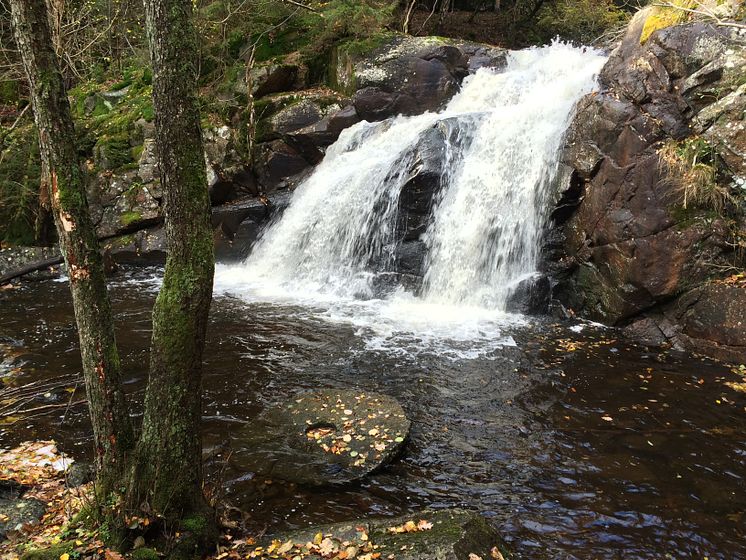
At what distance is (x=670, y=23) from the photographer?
10.1 m

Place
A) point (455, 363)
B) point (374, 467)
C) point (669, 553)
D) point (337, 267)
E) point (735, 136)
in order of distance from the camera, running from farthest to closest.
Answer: point (337, 267) → point (735, 136) → point (455, 363) → point (374, 467) → point (669, 553)

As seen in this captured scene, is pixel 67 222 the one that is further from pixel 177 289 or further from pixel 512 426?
pixel 512 426

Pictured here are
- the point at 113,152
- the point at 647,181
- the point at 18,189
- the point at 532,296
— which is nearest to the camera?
the point at 647,181

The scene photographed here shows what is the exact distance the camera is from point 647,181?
28.8ft

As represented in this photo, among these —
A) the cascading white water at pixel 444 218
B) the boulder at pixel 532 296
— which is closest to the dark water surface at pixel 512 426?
the boulder at pixel 532 296

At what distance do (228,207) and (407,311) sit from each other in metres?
6.86

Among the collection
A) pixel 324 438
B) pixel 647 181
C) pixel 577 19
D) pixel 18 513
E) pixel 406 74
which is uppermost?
pixel 577 19

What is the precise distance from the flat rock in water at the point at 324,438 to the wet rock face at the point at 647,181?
5206mm

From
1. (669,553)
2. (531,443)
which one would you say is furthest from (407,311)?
(669,553)

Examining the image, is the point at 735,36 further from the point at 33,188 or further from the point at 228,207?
the point at 33,188

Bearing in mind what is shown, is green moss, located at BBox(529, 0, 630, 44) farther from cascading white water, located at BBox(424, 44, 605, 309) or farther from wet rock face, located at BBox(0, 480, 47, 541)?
wet rock face, located at BBox(0, 480, 47, 541)

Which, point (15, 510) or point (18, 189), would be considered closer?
point (15, 510)

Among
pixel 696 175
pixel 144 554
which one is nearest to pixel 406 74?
pixel 696 175

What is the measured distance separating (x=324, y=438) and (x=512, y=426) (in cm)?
213
